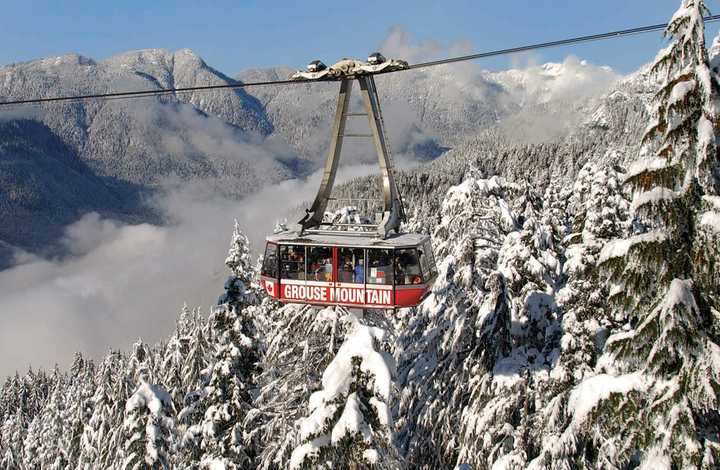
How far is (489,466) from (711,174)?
1178cm

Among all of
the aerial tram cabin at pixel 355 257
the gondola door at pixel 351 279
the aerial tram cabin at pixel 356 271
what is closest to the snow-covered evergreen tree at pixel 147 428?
the aerial tram cabin at pixel 355 257

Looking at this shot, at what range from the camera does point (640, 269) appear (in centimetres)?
956

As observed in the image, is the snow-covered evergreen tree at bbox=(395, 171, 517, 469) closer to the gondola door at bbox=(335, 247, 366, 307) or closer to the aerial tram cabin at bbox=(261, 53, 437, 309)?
the aerial tram cabin at bbox=(261, 53, 437, 309)

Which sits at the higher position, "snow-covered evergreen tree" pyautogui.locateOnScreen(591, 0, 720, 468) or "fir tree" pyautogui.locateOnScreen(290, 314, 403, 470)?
"snow-covered evergreen tree" pyautogui.locateOnScreen(591, 0, 720, 468)

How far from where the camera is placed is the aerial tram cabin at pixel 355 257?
17.7 m

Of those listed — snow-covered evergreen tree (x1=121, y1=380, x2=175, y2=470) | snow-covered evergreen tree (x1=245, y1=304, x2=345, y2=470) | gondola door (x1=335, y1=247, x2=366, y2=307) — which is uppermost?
gondola door (x1=335, y1=247, x2=366, y2=307)

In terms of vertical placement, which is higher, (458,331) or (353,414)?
(458,331)

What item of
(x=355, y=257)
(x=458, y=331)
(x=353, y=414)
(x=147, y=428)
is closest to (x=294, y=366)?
(x=355, y=257)

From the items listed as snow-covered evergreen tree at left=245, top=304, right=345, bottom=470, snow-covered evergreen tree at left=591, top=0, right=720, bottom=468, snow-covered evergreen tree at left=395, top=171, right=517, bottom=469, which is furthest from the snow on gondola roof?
snow-covered evergreen tree at left=591, top=0, right=720, bottom=468

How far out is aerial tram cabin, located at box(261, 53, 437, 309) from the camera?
17.7 m

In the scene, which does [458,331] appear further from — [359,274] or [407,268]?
[359,274]

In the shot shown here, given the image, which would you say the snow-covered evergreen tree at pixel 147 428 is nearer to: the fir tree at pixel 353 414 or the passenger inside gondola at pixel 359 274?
the passenger inside gondola at pixel 359 274

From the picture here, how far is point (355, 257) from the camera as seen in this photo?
1811cm

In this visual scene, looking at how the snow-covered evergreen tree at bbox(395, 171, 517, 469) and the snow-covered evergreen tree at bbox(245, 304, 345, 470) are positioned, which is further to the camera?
the snow-covered evergreen tree at bbox(395, 171, 517, 469)
